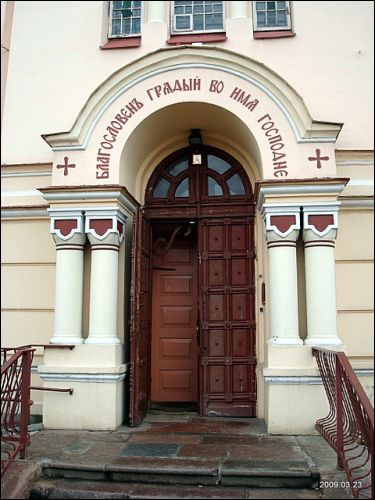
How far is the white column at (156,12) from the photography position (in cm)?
764

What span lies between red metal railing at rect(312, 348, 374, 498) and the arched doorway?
172 centimetres

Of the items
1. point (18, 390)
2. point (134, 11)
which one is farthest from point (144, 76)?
point (18, 390)

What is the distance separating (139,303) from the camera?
673cm

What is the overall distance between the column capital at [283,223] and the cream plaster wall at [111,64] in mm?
1427

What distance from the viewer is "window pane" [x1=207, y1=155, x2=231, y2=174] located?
24.8ft

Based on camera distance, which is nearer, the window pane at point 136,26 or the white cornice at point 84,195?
the white cornice at point 84,195

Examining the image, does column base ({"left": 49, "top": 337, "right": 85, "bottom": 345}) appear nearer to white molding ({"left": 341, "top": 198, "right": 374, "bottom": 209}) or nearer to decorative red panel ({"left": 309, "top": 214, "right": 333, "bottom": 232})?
decorative red panel ({"left": 309, "top": 214, "right": 333, "bottom": 232})

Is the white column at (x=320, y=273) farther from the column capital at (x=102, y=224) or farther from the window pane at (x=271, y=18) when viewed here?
the window pane at (x=271, y=18)

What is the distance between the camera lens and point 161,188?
761 cm

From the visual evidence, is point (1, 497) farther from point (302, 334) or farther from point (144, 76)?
point (144, 76)

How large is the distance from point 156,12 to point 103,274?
3928 millimetres

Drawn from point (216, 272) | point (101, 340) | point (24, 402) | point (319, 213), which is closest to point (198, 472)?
point (24, 402)

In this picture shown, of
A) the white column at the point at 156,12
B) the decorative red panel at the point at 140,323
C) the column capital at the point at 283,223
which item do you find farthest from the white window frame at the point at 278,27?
the decorative red panel at the point at 140,323

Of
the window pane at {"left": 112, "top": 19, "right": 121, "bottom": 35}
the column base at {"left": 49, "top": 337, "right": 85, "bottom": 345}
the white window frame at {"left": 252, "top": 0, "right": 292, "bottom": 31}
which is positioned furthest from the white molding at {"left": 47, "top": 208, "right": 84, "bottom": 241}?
the white window frame at {"left": 252, "top": 0, "right": 292, "bottom": 31}
